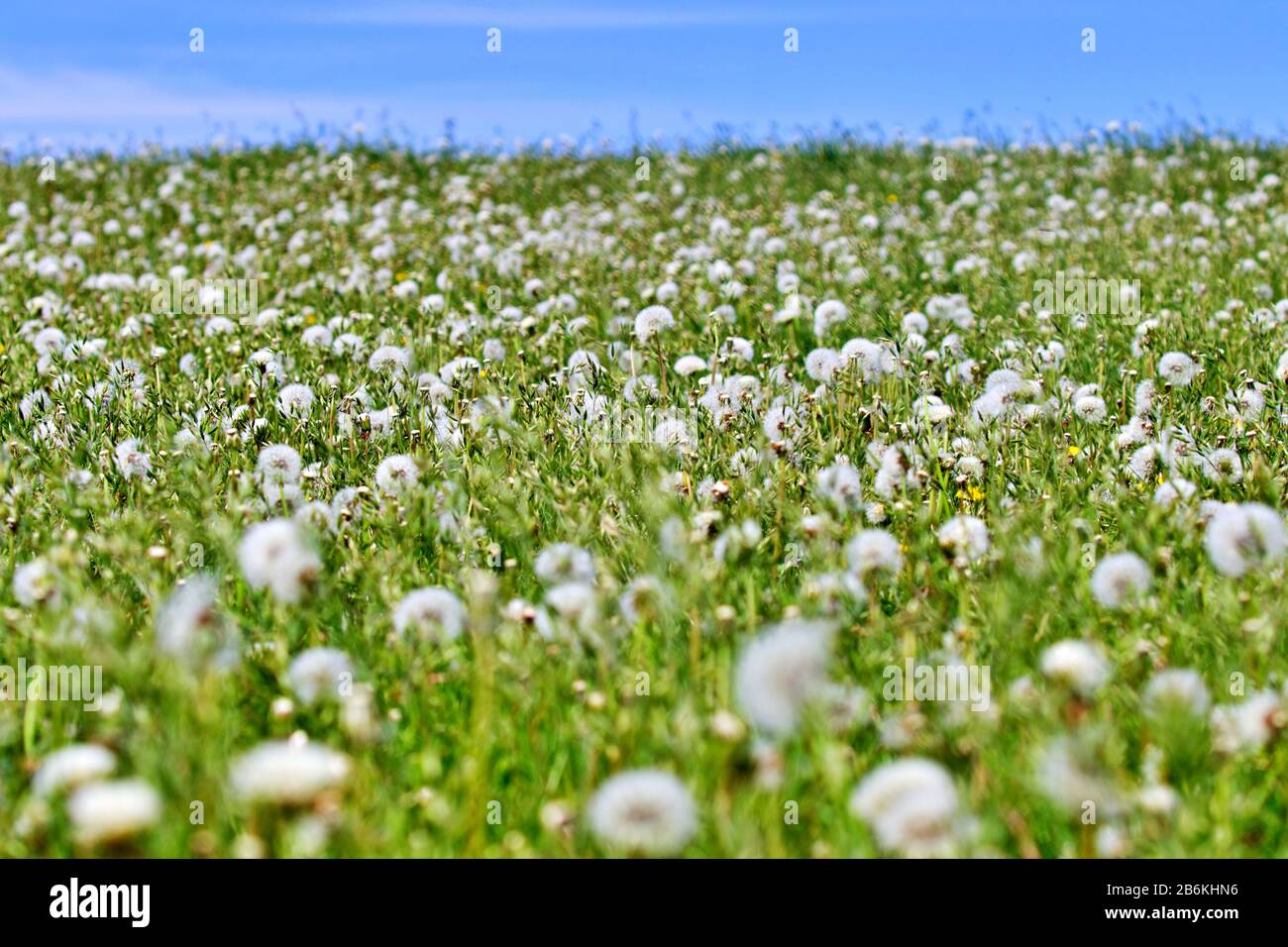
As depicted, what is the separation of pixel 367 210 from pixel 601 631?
9.88 metres

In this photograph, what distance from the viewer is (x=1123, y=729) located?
2.45 metres

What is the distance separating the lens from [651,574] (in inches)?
106

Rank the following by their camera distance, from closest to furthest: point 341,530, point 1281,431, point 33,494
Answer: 1. point 341,530
2. point 33,494
3. point 1281,431

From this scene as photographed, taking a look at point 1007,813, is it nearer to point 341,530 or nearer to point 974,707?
point 974,707

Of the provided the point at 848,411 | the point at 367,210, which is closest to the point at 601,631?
the point at 848,411

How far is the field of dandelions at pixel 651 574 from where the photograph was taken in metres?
1.96

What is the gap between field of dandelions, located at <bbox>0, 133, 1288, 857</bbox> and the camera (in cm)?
196
